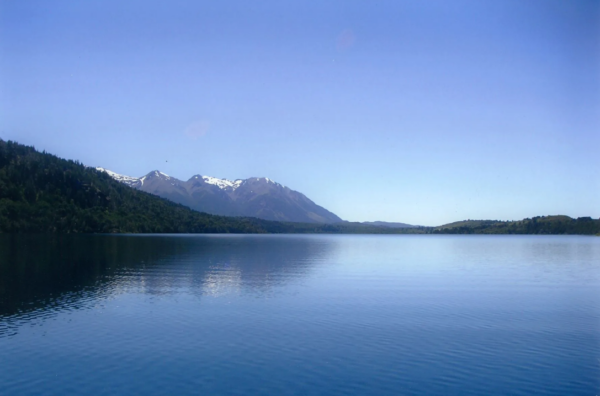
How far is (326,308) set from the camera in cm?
4516

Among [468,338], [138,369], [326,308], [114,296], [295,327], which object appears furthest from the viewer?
[114,296]

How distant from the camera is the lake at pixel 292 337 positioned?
2459 centimetres

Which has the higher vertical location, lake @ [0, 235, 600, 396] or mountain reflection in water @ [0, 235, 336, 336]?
mountain reflection in water @ [0, 235, 336, 336]

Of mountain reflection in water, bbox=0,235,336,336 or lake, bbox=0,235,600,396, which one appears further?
mountain reflection in water, bbox=0,235,336,336

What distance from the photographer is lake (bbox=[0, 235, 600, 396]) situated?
2459 cm

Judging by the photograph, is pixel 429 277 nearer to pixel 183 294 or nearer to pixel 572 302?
pixel 572 302

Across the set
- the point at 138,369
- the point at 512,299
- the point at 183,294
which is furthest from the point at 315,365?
the point at 512,299

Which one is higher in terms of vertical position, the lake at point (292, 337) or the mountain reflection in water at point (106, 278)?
the mountain reflection in water at point (106, 278)

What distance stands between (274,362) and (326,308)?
17.8 metres

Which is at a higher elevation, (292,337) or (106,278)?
(106,278)

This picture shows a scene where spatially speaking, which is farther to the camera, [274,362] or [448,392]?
[274,362]

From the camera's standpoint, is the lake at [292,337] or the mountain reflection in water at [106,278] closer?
the lake at [292,337]

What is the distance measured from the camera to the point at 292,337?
110ft

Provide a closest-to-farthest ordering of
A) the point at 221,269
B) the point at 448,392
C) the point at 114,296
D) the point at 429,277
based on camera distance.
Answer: the point at 448,392 → the point at 114,296 → the point at 429,277 → the point at 221,269
